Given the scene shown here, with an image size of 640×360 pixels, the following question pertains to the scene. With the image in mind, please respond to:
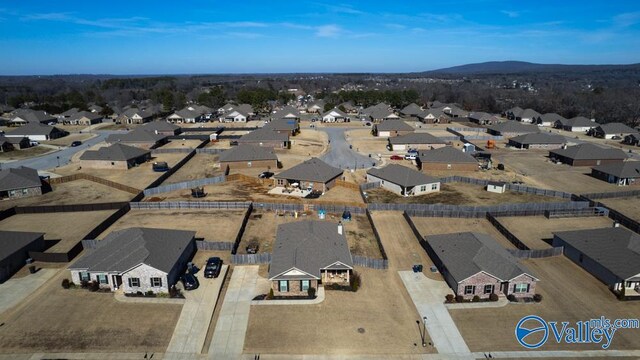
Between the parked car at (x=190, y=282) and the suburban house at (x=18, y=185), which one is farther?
the suburban house at (x=18, y=185)

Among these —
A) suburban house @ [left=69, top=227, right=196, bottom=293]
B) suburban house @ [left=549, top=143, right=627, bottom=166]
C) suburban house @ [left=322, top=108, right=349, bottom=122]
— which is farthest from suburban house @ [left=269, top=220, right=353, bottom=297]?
suburban house @ [left=322, top=108, right=349, bottom=122]

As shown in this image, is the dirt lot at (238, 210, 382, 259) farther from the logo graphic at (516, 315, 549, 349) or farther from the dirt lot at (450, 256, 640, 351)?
the logo graphic at (516, 315, 549, 349)

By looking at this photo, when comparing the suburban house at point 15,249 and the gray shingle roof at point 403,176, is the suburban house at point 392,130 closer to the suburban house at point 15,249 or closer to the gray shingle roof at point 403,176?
the gray shingle roof at point 403,176

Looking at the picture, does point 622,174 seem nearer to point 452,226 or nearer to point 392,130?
point 452,226

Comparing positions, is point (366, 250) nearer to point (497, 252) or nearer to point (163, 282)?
point (497, 252)

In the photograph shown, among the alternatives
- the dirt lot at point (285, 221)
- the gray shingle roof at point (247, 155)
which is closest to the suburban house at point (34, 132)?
the gray shingle roof at point (247, 155)
